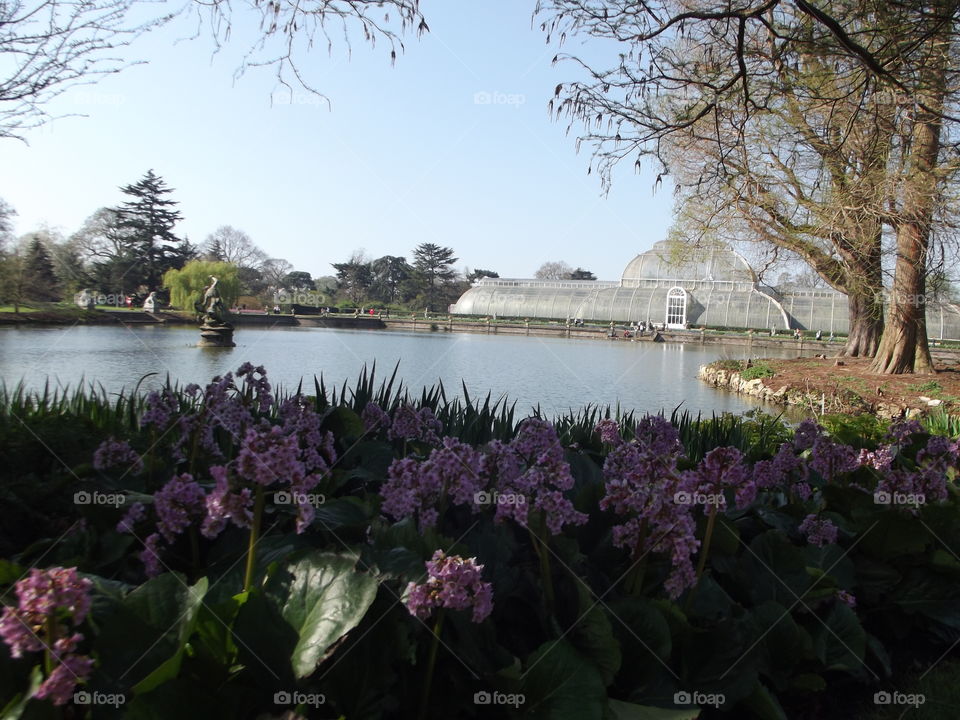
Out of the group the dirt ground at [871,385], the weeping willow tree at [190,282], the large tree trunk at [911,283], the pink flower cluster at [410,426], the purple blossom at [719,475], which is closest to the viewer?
the purple blossom at [719,475]

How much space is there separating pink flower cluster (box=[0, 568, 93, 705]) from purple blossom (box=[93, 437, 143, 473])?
93 cm

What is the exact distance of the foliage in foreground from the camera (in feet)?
4.01

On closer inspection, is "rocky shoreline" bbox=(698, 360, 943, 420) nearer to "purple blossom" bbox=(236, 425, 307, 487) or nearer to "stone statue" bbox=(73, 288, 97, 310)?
"purple blossom" bbox=(236, 425, 307, 487)

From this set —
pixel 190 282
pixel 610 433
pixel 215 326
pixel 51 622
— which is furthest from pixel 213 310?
pixel 51 622

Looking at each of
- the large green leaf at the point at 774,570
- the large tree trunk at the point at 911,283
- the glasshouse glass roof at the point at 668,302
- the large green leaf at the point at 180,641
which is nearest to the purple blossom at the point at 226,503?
the large green leaf at the point at 180,641

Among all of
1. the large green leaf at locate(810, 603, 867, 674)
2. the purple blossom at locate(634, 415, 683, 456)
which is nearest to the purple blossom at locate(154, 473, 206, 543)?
the purple blossom at locate(634, 415, 683, 456)

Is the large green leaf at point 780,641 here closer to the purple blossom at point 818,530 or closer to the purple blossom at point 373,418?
the purple blossom at point 818,530

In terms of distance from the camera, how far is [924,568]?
224 cm

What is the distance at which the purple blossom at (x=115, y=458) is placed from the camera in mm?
1954

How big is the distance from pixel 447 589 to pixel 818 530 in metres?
1.58

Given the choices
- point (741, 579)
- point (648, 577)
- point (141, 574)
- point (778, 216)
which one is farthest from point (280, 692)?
point (778, 216)

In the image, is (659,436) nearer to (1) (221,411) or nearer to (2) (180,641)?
(1) (221,411)

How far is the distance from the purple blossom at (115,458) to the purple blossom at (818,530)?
205 centimetres

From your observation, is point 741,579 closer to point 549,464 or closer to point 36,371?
point 549,464
